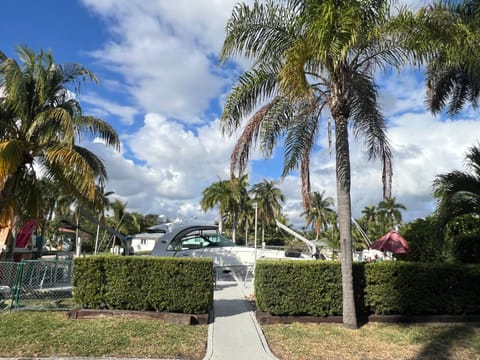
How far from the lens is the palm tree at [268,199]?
149 feet

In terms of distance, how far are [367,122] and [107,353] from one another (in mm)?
7671

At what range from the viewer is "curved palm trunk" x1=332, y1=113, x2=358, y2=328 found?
27.0 feet

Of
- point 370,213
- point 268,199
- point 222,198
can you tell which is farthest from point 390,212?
point 222,198

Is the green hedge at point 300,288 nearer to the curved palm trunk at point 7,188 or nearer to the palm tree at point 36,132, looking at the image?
the palm tree at point 36,132

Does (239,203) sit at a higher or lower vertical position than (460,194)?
higher

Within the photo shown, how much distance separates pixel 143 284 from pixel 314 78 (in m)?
6.05

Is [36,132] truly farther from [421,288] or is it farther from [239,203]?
[239,203]

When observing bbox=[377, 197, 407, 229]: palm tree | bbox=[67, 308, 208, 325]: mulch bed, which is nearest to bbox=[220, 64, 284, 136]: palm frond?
bbox=[67, 308, 208, 325]: mulch bed

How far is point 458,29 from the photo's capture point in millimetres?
7938

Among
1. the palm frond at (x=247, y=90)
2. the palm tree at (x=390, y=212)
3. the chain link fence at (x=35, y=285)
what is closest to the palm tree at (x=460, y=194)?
the palm frond at (x=247, y=90)

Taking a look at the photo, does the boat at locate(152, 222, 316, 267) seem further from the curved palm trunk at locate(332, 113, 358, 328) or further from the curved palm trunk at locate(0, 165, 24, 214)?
the curved palm trunk at locate(332, 113, 358, 328)

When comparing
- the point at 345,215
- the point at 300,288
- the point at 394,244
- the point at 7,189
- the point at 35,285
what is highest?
the point at 7,189

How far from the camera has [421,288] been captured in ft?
28.7

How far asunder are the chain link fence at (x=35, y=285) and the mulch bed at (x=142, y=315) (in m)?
1.01
